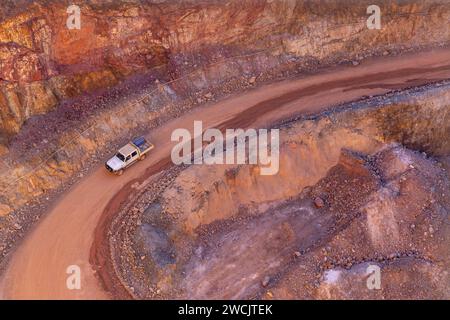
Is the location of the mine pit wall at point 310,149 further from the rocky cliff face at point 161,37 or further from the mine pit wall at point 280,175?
the rocky cliff face at point 161,37

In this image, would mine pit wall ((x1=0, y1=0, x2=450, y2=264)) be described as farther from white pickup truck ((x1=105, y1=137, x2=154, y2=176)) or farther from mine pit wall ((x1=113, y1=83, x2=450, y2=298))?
mine pit wall ((x1=113, y1=83, x2=450, y2=298))

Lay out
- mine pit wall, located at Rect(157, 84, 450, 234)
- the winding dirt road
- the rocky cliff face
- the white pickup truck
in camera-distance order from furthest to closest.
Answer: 1. the rocky cliff face
2. mine pit wall, located at Rect(157, 84, 450, 234)
3. the white pickup truck
4. the winding dirt road

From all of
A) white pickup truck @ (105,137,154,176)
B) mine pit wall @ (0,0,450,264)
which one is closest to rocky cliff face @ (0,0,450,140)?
mine pit wall @ (0,0,450,264)

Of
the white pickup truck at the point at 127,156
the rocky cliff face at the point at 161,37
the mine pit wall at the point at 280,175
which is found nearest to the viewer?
the mine pit wall at the point at 280,175

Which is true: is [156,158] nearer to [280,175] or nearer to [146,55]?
[146,55]

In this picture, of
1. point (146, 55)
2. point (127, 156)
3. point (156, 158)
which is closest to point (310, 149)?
point (156, 158)

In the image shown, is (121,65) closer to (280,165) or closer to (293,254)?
(280,165)

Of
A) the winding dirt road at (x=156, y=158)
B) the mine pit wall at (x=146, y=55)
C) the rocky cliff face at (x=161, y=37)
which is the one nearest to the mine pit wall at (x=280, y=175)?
the winding dirt road at (x=156, y=158)
